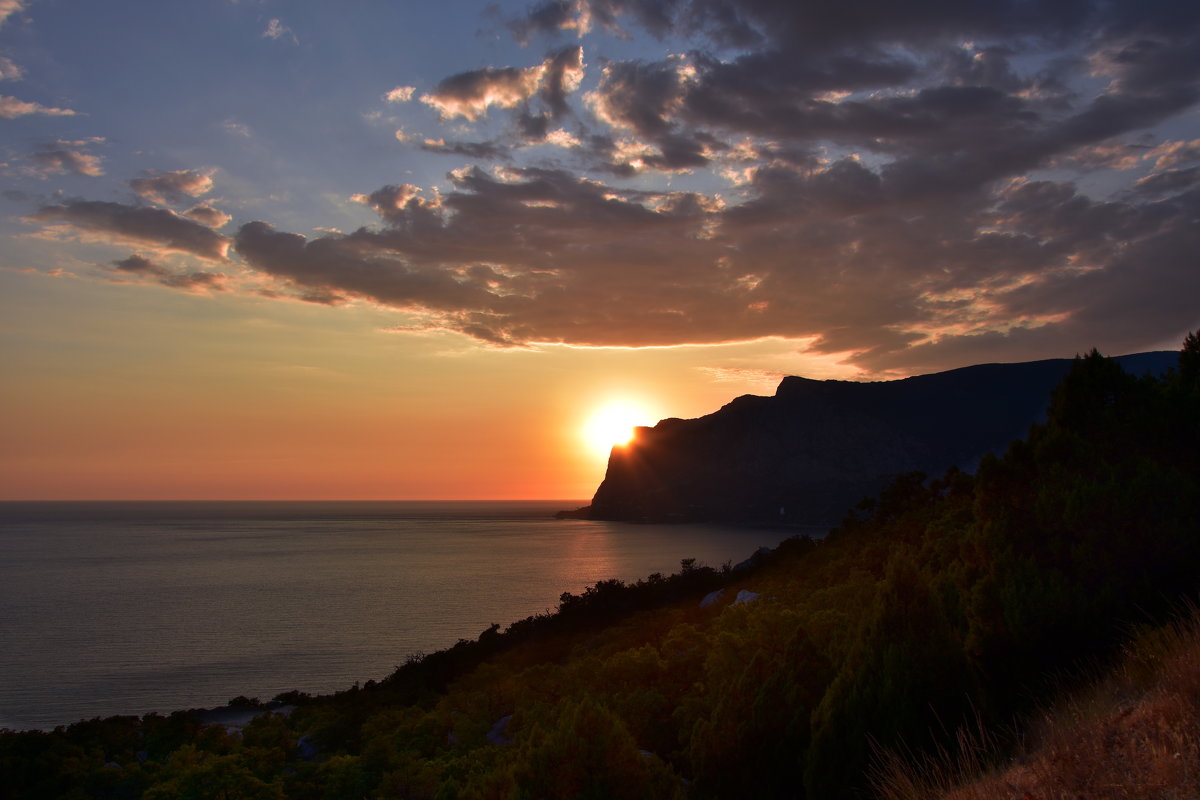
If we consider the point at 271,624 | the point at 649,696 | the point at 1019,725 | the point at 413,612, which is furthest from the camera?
the point at 413,612

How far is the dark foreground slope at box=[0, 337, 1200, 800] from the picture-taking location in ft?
34.1

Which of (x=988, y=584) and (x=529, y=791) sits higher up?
(x=988, y=584)

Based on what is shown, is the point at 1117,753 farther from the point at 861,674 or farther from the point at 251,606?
Result: the point at 251,606

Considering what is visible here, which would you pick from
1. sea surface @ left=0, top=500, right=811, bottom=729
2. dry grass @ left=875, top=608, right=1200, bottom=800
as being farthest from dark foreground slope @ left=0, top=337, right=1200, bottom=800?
sea surface @ left=0, top=500, right=811, bottom=729

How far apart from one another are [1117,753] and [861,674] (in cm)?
465

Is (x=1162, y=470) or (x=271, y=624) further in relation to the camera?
(x=271, y=624)

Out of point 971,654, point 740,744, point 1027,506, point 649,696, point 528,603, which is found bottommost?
point 528,603

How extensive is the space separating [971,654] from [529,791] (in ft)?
25.2

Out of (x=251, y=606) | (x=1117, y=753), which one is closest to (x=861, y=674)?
(x=1117, y=753)

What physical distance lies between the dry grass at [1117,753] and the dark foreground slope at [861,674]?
0.12 metres

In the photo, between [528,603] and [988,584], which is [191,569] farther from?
[988,584]

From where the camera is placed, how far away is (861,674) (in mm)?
10625

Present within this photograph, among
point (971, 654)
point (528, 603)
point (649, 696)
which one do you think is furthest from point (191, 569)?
point (971, 654)

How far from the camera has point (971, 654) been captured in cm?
1229
